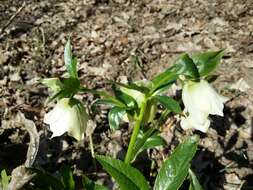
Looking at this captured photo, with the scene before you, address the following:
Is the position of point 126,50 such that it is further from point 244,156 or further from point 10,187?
point 10,187

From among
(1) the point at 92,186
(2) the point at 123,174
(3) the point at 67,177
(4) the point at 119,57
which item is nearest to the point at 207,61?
(2) the point at 123,174

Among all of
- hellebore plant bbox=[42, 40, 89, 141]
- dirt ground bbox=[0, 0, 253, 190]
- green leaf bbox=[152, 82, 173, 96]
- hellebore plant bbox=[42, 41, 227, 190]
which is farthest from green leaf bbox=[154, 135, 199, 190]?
dirt ground bbox=[0, 0, 253, 190]

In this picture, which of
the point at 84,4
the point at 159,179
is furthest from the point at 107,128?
the point at 84,4

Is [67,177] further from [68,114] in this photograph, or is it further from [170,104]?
[170,104]

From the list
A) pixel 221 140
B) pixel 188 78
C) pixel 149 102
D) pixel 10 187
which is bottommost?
pixel 221 140

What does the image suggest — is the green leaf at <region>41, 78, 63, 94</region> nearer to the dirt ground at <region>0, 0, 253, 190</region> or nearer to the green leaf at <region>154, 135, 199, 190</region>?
the green leaf at <region>154, 135, 199, 190</region>

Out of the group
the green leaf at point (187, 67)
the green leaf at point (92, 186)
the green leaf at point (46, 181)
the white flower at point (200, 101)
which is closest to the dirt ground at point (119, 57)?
the green leaf at point (46, 181)
